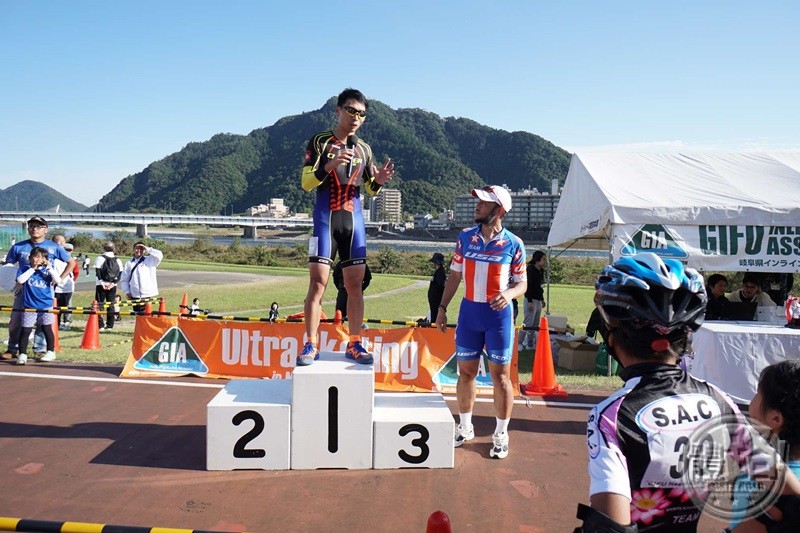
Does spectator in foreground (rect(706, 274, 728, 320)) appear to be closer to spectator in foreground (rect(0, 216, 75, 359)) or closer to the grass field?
the grass field

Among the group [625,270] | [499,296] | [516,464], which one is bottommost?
[516,464]

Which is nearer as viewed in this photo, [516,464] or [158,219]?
[516,464]

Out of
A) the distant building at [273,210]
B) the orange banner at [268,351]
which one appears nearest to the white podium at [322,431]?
the orange banner at [268,351]

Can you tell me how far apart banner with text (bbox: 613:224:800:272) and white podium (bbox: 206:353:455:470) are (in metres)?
4.77

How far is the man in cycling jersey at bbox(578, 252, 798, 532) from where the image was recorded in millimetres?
1777

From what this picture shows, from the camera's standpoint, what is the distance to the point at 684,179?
9633 mm

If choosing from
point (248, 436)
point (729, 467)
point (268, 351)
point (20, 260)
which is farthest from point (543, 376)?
point (20, 260)

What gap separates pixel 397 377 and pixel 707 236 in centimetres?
493

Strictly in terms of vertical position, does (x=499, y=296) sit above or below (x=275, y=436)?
above

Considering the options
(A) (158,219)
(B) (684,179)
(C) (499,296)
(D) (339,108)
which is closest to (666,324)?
(C) (499,296)

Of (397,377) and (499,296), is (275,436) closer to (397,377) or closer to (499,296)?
(499,296)

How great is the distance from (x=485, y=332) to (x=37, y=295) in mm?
7229

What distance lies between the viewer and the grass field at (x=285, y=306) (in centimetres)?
931

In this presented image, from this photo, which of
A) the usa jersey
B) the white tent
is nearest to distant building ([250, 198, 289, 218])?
the white tent
